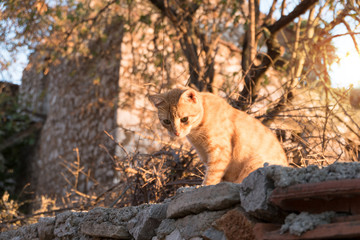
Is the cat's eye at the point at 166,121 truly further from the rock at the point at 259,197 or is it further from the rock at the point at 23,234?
the rock at the point at 259,197

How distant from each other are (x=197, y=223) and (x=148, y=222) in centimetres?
48

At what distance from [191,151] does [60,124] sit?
19.2ft

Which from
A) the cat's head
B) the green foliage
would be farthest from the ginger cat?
the green foliage

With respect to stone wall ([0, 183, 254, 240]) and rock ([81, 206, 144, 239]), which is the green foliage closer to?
stone wall ([0, 183, 254, 240])

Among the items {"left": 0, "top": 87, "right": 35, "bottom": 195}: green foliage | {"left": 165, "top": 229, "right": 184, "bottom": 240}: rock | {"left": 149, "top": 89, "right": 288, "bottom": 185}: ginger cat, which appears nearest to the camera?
{"left": 165, "top": 229, "right": 184, "bottom": 240}: rock

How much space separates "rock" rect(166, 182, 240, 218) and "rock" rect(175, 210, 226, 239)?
0.03m

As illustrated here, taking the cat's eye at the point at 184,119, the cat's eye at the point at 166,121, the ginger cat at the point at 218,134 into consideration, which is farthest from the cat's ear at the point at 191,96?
the cat's eye at the point at 166,121

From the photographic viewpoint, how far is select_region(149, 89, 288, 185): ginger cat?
321cm

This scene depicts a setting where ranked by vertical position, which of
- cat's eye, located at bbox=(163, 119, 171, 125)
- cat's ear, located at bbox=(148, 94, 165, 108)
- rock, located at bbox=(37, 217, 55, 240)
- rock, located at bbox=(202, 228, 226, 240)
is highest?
cat's ear, located at bbox=(148, 94, 165, 108)

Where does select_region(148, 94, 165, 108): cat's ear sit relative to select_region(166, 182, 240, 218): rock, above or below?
above

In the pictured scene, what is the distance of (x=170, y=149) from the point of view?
448cm

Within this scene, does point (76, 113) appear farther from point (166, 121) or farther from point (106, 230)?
point (106, 230)

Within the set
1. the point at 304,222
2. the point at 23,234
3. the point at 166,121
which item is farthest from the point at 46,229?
the point at 304,222

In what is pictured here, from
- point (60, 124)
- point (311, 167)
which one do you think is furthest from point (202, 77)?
point (60, 124)
